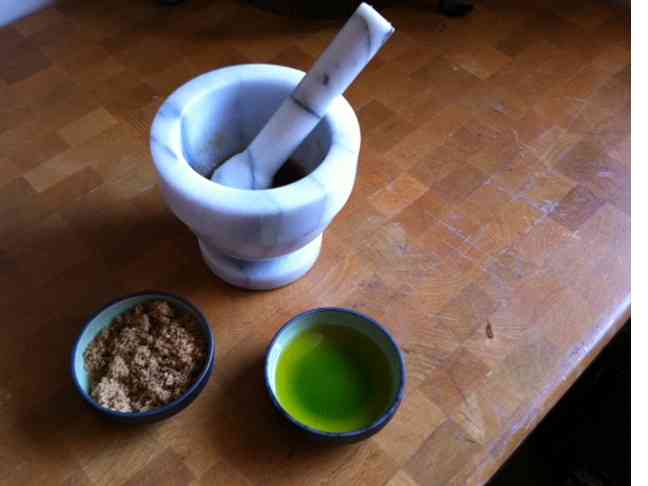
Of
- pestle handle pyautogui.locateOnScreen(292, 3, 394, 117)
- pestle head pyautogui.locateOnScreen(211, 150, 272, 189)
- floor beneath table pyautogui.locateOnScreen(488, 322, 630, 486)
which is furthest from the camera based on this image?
floor beneath table pyautogui.locateOnScreen(488, 322, 630, 486)

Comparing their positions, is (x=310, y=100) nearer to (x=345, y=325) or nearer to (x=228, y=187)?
(x=228, y=187)

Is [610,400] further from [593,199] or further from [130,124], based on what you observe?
[130,124]

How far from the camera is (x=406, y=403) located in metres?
0.66

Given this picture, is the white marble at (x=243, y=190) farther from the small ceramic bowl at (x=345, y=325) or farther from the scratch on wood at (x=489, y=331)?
the scratch on wood at (x=489, y=331)

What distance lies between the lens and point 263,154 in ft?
2.19

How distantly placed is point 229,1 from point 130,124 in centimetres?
28

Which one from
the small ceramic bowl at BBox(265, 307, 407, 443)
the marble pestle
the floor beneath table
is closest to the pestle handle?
the marble pestle

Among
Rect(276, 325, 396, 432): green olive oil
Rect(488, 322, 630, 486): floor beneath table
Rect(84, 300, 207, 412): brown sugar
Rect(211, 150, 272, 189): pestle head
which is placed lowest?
Rect(488, 322, 630, 486): floor beneath table

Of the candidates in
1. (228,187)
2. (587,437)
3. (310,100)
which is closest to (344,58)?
(310,100)

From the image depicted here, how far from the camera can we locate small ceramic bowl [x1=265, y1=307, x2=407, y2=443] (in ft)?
1.94

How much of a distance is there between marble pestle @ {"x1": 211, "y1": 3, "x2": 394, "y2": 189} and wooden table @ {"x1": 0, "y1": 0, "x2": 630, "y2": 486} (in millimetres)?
127

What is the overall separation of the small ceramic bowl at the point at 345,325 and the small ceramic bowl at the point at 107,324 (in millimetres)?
61

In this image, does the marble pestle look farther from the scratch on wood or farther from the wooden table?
the scratch on wood

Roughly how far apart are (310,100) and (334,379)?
26 cm
